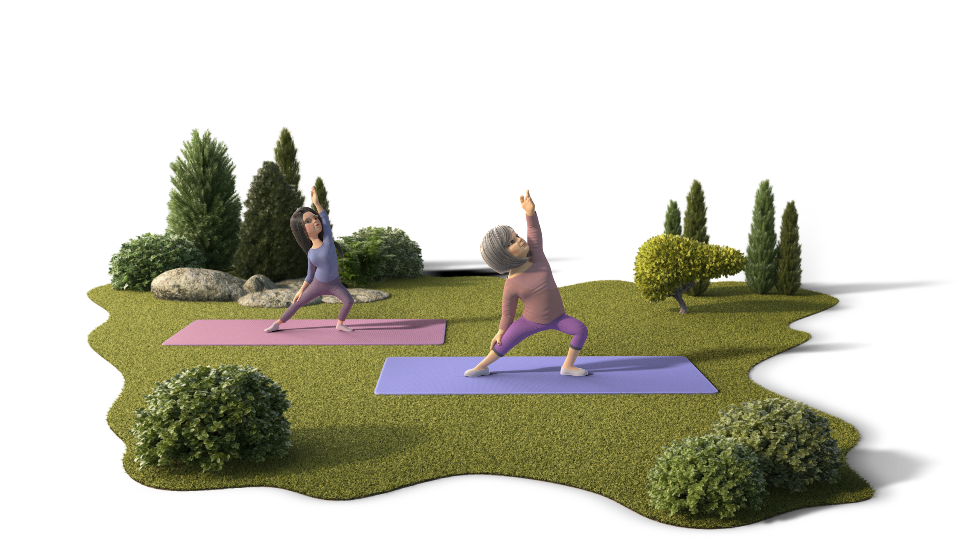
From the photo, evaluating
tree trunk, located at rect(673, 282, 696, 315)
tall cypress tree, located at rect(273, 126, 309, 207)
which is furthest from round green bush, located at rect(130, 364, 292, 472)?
tall cypress tree, located at rect(273, 126, 309, 207)

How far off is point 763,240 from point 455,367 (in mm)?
8658

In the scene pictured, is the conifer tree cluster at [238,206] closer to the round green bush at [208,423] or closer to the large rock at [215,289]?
the large rock at [215,289]

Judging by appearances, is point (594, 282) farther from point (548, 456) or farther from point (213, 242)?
point (548, 456)

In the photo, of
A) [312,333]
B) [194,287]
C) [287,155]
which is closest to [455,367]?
[312,333]

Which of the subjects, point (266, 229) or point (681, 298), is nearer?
point (681, 298)

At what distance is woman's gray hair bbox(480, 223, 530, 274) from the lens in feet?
33.7

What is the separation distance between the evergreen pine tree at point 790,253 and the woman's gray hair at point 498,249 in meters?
8.70

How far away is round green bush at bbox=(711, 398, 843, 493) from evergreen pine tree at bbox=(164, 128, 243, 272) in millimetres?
14896

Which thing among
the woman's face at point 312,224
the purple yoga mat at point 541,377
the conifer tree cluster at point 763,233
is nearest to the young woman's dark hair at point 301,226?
the woman's face at point 312,224

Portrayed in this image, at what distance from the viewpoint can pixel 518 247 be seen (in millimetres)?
10391

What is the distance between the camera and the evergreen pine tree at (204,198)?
19219 mm

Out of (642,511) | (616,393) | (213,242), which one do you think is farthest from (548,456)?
(213,242)

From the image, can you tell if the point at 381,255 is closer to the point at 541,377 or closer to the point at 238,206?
the point at 238,206

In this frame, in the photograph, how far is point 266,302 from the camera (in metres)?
15.7
